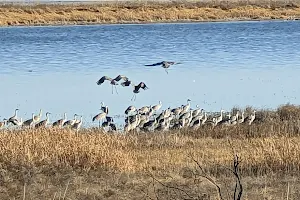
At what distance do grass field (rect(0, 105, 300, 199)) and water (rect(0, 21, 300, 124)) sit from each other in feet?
20.2

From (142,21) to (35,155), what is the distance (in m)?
47.9

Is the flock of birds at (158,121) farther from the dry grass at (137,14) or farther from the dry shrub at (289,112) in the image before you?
the dry grass at (137,14)

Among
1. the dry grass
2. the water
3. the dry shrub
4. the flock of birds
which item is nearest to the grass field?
the flock of birds

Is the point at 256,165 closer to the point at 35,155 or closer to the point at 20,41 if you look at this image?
the point at 35,155

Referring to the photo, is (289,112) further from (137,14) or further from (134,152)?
(137,14)

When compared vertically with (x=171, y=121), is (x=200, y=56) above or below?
below

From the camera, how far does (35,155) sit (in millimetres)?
12141

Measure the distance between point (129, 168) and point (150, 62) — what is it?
21740 mm

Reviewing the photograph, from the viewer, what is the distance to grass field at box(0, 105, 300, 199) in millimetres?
10492

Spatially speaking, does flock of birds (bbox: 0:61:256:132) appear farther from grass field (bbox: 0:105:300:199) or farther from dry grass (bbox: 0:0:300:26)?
dry grass (bbox: 0:0:300:26)

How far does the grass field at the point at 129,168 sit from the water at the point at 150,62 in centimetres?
616

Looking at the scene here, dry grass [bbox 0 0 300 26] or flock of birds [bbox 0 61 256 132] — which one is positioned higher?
flock of birds [bbox 0 61 256 132]

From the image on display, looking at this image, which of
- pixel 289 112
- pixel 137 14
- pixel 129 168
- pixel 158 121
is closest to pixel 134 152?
pixel 129 168

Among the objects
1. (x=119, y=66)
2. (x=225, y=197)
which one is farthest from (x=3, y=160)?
(x=119, y=66)
